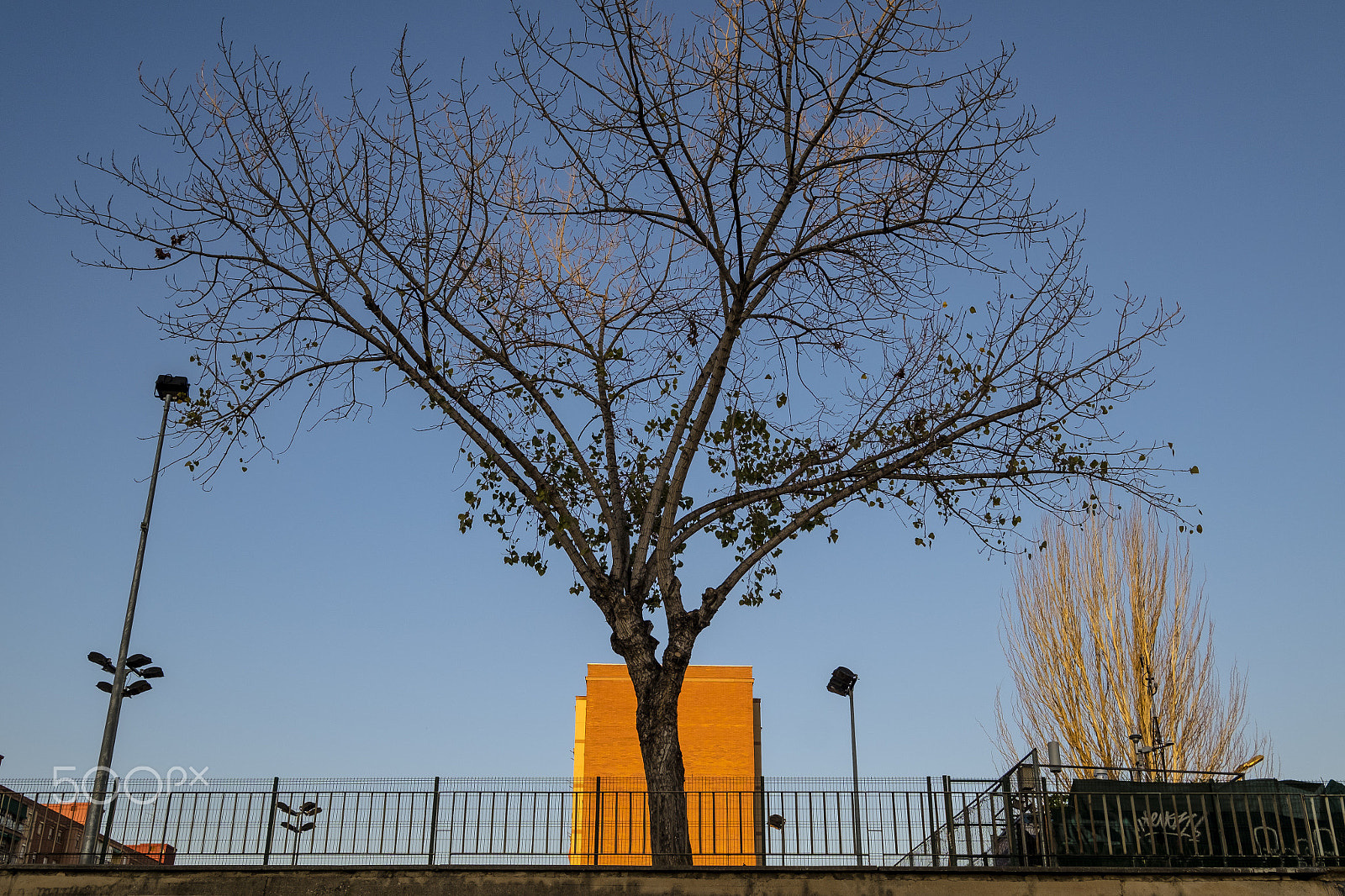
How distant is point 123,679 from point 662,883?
10.2m

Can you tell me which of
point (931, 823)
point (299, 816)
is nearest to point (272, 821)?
point (299, 816)

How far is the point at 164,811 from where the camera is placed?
1347 centimetres

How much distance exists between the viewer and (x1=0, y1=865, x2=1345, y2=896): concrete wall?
12328mm

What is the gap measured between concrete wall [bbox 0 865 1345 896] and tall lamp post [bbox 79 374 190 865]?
1932mm

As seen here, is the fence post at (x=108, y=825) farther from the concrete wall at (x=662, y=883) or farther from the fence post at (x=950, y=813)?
the fence post at (x=950, y=813)

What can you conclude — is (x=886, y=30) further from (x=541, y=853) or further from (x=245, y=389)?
(x=541, y=853)

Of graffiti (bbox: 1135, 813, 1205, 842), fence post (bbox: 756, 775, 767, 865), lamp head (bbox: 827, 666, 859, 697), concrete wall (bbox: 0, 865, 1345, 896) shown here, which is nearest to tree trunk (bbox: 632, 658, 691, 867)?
concrete wall (bbox: 0, 865, 1345, 896)

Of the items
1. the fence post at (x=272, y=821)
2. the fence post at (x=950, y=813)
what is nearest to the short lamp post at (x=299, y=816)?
the fence post at (x=272, y=821)

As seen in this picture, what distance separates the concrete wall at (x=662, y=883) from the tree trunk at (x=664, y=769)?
34 centimetres

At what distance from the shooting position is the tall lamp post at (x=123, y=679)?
15.0 metres

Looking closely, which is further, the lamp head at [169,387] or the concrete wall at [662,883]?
the lamp head at [169,387]

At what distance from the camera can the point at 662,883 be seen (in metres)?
12.2

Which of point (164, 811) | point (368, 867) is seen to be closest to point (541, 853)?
point (368, 867)

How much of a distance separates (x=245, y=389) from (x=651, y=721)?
658cm
